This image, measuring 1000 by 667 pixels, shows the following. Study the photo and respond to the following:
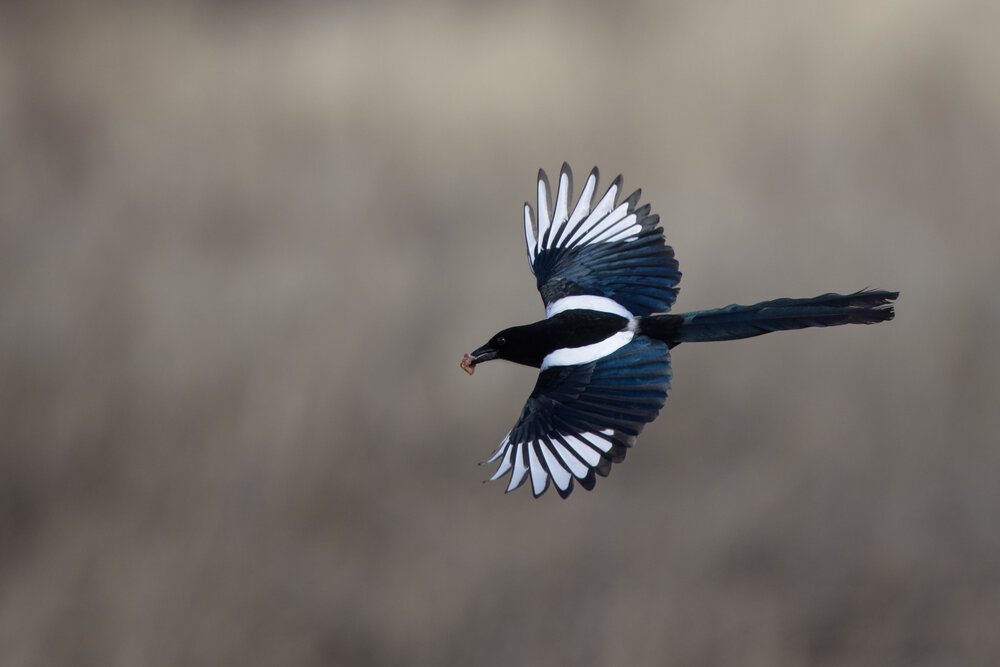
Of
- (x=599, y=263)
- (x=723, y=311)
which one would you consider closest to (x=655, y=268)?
(x=599, y=263)

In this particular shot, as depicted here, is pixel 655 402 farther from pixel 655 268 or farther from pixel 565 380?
pixel 655 268

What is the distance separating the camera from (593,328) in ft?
2.58

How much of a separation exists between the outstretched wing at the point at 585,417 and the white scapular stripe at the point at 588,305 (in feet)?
0.29

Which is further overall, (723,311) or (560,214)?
(560,214)

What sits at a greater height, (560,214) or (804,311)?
(560,214)

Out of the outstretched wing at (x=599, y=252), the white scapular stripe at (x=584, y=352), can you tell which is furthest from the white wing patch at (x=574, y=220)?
the white scapular stripe at (x=584, y=352)

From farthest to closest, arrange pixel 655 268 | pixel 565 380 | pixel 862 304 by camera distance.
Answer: pixel 655 268 → pixel 565 380 → pixel 862 304

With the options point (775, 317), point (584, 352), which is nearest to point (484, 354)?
point (584, 352)

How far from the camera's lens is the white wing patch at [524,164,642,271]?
96 cm

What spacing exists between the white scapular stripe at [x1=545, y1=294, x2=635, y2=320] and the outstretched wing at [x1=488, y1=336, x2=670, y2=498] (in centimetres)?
9

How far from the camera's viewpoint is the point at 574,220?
983 millimetres

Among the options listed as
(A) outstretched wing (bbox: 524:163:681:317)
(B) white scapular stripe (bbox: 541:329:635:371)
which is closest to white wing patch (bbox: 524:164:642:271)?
(A) outstretched wing (bbox: 524:163:681:317)

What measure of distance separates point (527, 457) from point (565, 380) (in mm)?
73

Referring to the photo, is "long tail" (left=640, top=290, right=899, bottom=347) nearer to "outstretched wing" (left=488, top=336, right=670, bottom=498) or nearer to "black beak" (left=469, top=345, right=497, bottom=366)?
"outstretched wing" (left=488, top=336, right=670, bottom=498)
